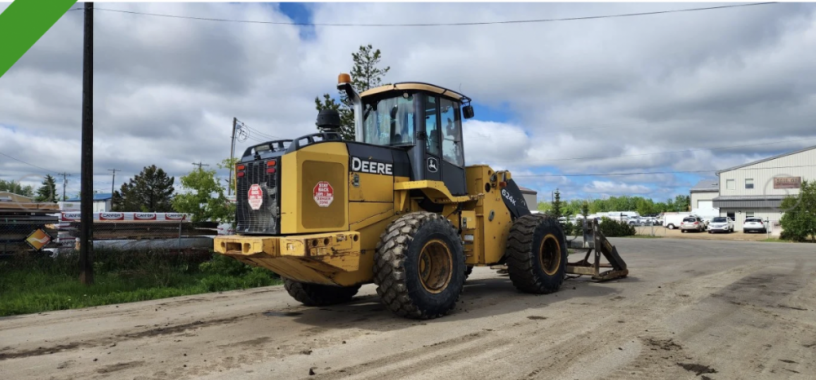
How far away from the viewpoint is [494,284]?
1070 centimetres

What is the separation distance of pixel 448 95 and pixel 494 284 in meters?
4.29

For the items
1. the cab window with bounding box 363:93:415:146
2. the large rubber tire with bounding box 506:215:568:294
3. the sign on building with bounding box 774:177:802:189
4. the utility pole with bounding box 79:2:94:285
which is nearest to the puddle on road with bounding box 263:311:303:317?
the cab window with bounding box 363:93:415:146

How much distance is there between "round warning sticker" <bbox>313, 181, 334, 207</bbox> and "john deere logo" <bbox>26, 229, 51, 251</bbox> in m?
9.73

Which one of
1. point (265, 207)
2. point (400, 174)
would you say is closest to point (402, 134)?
point (400, 174)

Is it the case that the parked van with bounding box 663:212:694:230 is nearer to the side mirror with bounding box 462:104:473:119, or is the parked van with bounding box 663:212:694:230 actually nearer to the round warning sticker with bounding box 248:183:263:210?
the side mirror with bounding box 462:104:473:119

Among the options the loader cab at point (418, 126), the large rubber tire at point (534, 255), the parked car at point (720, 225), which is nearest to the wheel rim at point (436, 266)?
the loader cab at point (418, 126)

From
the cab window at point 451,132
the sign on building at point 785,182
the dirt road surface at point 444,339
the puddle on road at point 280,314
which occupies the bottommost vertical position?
the puddle on road at point 280,314

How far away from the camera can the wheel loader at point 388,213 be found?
639 cm

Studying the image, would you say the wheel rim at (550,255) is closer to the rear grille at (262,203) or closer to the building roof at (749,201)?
the rear grille at (262,203)

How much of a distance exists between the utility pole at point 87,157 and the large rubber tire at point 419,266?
751cm

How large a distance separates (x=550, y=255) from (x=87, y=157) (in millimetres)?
9659

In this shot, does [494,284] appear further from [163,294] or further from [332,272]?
[163,294]

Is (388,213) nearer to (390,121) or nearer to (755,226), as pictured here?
(390,121)

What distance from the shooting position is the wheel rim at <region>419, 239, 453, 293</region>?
712 centimetres
